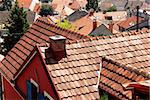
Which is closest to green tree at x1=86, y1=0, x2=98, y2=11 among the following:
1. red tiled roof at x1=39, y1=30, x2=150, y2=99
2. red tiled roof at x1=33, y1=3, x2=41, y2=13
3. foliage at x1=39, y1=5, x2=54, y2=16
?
foliage at x1=39, y1=5, x2=54, y2=16

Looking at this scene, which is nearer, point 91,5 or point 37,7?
point 37,7

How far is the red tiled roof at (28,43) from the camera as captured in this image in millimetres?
15547

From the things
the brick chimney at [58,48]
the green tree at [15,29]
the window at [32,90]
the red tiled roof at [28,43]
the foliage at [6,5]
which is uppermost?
the brick chimney at [58,48]

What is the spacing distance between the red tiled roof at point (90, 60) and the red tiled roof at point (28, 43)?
7.22ft

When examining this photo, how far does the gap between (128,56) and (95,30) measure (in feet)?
132

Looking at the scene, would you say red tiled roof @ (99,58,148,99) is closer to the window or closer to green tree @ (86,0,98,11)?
the window

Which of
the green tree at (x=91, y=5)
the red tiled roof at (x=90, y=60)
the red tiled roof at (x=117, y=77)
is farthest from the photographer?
the green tree at (x=91, y=5)

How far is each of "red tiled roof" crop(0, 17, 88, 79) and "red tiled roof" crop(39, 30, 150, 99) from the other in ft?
7.22

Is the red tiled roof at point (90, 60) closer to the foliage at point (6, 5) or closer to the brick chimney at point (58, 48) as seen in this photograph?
the brick chimney at point (58, 48)

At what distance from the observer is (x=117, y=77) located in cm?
1105

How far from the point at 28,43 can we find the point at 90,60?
4666 millimetres

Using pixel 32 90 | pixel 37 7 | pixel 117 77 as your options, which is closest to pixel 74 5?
pixel 37 7

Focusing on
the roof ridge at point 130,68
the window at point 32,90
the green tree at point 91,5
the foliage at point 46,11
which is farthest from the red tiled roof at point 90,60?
the green tree at point 91,5

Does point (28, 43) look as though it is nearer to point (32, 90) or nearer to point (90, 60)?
point (32, 90)
